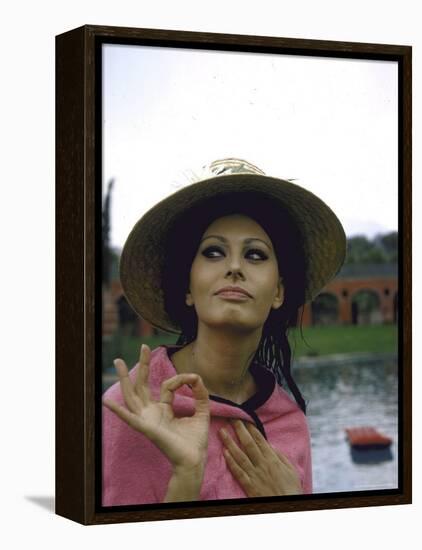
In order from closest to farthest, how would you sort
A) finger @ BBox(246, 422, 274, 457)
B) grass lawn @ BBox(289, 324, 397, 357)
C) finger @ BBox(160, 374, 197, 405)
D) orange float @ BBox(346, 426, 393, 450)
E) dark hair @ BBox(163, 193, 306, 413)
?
finger @ BBox(160, 374, 197, 405) < dark hair @ BBox(163, 193, 306, 413) < finger @ BBox(246, 422, 274, 457) < grass lawn @ BBox(289, 324, 397, 357) < orange float @ BBox(346, 426, 393, 450)

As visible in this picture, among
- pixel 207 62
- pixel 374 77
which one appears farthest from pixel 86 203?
pixel 374 77

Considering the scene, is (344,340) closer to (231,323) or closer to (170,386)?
(231,323)

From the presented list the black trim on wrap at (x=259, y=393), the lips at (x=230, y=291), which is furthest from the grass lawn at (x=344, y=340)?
the lips at (x=230, y=291)

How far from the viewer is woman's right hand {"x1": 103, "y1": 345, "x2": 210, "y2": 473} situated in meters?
8.69

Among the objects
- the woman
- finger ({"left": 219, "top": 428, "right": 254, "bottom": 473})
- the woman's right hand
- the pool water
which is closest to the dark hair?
the woman

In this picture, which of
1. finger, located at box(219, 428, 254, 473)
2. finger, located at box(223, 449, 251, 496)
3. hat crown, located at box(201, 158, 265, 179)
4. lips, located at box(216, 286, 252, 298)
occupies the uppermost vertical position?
hat crown, located at box(201, 158, 265, 179)

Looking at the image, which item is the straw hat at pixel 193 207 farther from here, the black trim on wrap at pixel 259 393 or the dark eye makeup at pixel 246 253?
the black trim on wrap at pixel 259 393

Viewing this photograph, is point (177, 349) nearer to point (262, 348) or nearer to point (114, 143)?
point (262, 348)

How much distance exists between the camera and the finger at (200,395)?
29.0 ft

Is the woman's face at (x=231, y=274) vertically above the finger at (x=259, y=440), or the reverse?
the woman's face at (x=231, y=274)

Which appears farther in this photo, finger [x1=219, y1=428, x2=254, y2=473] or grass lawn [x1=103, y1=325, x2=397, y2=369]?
finger [x1=219, y1=428, x2=254, y2=473]

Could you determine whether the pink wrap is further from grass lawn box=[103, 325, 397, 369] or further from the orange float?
the orange float

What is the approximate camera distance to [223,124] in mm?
8875

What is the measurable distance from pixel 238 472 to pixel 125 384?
0.70 meters
